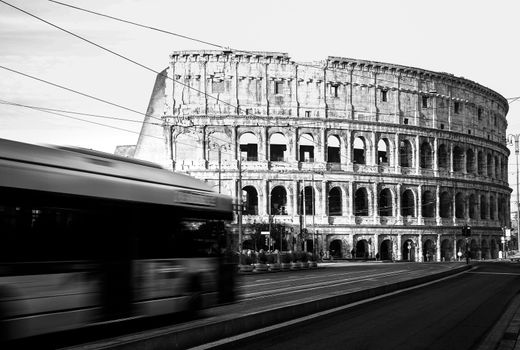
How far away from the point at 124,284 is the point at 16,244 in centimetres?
247

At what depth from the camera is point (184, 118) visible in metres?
69.2

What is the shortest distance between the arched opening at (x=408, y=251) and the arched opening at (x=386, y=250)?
1812 millimetres

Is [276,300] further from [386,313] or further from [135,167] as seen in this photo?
[135,167]

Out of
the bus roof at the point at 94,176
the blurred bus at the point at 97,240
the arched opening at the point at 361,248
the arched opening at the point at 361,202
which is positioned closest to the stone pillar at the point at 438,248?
the arched opening at the point at 361,202

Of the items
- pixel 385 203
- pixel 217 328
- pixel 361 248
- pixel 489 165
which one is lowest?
pixel 361 248

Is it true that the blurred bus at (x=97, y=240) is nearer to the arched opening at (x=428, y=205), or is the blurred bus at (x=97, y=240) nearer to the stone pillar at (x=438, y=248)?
the stone pillar at (x=438, y=248)

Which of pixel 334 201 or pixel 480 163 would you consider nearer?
pixel 334 201

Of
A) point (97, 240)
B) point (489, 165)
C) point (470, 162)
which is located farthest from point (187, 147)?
point (97, 240)

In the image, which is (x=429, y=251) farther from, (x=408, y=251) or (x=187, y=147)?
(x=187, y=147)

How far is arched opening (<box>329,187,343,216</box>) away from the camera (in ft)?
240

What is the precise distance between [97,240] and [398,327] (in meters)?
5.17

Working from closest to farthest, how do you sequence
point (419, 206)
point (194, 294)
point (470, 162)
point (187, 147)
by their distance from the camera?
point (194, 294) → point (187, 147) → point (419, 206) → point (470, 162)

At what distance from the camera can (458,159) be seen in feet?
272

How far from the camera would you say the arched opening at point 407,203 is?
77250 millimetres
